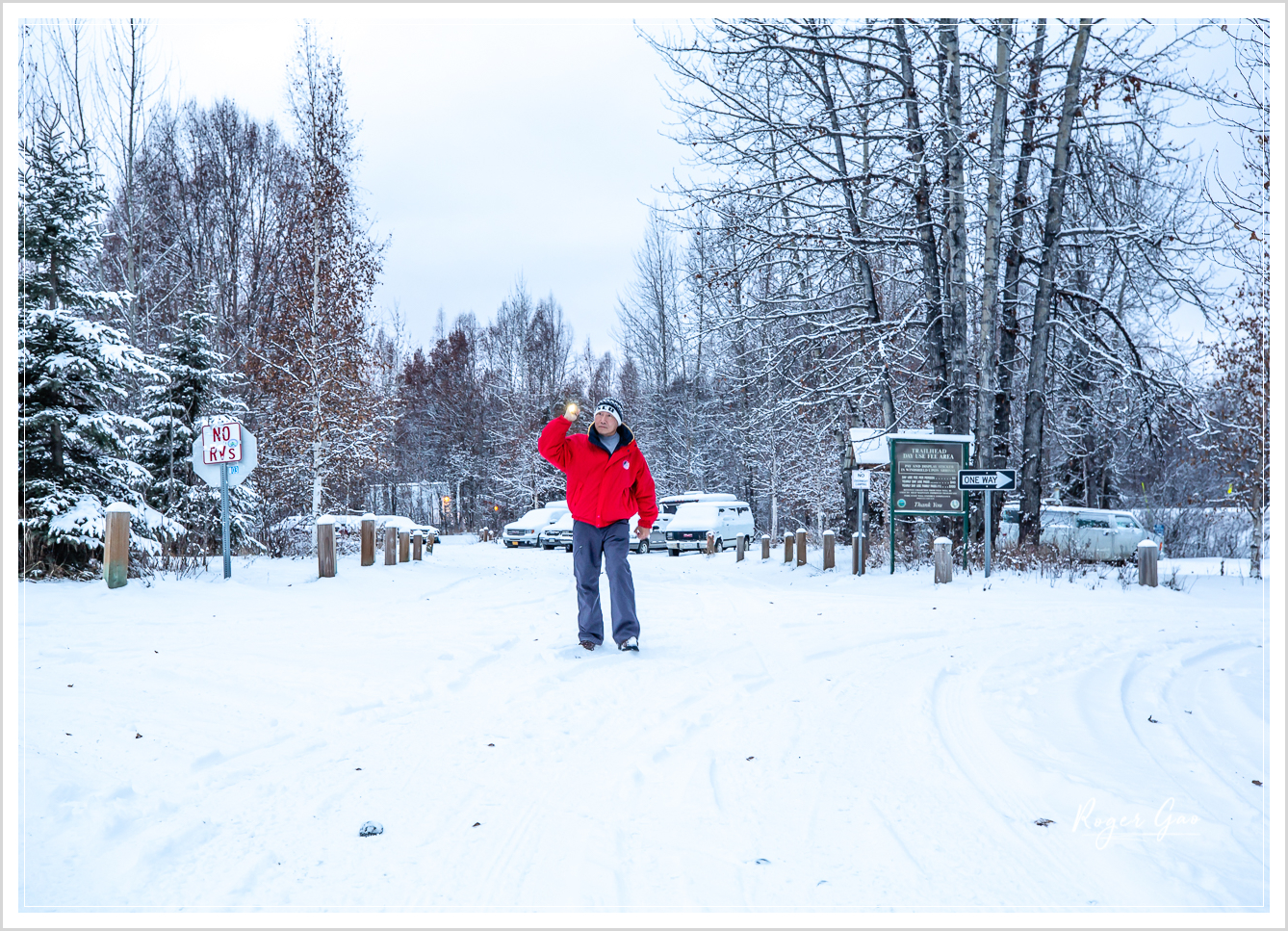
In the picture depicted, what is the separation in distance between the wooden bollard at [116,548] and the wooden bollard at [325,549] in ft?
9.00

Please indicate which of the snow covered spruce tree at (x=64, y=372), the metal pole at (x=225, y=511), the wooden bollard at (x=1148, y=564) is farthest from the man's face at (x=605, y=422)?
the wooden bollard at (x=1148, y=564)

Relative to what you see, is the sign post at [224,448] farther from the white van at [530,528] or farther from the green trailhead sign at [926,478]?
the white van at [530,528]

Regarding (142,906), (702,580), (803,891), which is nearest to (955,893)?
(803,891)

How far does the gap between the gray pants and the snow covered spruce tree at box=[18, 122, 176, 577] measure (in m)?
6.47

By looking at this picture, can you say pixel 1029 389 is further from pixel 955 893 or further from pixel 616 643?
pixel 955 893

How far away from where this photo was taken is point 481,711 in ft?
15.9

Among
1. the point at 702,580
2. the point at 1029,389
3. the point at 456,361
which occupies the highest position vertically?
the point at 456,361

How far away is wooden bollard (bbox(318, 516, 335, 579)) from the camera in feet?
38.2

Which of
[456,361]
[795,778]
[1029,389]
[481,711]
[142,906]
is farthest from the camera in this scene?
[456,361]

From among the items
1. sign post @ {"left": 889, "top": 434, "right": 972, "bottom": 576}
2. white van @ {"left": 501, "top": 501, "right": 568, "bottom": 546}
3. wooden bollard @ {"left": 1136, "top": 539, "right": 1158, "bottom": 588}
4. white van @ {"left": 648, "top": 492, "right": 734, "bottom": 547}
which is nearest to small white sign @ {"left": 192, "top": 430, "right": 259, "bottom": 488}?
sign post @ {"left": 889, "top": 434, "right": 972, "bottom": 576}

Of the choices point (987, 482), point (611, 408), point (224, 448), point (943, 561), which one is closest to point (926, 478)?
point (987, 482)

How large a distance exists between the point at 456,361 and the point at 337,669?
51.0 meters

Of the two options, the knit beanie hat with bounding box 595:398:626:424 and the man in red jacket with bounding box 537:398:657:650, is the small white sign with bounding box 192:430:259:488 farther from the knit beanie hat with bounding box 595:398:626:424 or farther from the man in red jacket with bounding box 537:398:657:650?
the knit beanie hat with bounding box 595:398:626:424

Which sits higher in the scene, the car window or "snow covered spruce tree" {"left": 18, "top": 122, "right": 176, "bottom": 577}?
"snow covered spruce tree" {"left": 18, "top": 122, "right": 176, "bottom": 577}
